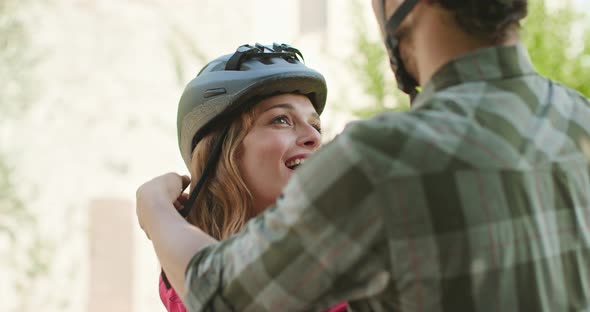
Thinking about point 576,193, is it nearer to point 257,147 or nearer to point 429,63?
point 429,63

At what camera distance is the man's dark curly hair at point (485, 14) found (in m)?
1.23

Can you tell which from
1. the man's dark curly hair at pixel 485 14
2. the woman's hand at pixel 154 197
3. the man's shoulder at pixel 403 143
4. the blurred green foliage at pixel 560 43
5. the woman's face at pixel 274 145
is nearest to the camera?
the man's shoulder at pixel 403 143

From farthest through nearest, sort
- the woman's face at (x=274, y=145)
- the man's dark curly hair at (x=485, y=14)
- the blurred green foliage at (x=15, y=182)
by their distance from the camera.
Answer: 1. the blurred green foliage at (x=15, y=182)
2. the woman's face at (x=274, y=145)
3. the man's dark curly hair at (x=485, y=14)

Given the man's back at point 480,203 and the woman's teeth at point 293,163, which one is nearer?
the man's back at point 480,203

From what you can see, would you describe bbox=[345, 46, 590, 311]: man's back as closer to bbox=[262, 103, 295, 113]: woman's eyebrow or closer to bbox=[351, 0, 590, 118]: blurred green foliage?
bbox=[262, 103, 295, 113]: woman's eyebrow

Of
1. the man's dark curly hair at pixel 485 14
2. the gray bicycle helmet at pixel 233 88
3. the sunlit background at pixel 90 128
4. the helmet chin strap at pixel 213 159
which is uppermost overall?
the sunlit background at pixel 90 128

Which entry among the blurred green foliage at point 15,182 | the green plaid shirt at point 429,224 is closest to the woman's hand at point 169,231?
the green plaid shirt at point 429,224

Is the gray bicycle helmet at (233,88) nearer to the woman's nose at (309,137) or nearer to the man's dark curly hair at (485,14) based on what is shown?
the woman's nose at (309,137)

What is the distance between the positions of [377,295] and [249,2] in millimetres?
11352

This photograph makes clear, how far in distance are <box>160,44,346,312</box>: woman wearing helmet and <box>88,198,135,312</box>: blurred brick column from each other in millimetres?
7528

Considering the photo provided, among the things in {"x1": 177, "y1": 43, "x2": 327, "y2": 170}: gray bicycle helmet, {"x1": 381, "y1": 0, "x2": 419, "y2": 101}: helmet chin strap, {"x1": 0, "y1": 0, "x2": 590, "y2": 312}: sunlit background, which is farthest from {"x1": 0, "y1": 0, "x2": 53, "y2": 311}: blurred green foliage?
{"x1": 381, "y1": 0, "x2": 419, "y2": 101}: helmet chin strap

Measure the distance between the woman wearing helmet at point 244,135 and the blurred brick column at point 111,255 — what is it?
24.7 ft

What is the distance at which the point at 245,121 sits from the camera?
8.34ft

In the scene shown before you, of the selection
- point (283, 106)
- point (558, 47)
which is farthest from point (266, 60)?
point (558, 47)
